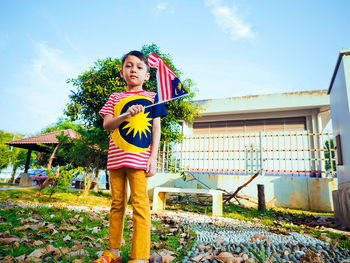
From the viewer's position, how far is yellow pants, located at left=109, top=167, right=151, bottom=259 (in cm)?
160

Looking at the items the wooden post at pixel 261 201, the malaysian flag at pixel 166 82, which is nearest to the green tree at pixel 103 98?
the wooden post at pixel 261 201

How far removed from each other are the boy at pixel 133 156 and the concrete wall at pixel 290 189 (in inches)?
241

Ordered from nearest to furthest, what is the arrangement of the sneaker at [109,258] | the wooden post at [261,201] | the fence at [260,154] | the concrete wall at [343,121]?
the sneaker at [109,258] → the concrete wall at [343,121] → the wooden post at [261,201] → the fence at [260,154]

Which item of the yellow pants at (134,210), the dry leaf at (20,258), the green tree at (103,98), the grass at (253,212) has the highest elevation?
the green tree at (103,98)

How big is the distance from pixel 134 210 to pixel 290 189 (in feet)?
22.7

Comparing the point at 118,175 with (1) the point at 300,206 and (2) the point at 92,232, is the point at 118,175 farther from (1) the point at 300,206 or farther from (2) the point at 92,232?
(1) the point at 300,206

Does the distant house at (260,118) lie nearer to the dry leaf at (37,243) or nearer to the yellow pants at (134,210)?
the dry leaf at (37,243)

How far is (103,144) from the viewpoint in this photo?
284 inches

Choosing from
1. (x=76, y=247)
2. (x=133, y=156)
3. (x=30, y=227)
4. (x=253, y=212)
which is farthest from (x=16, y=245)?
(x=253, y=212)

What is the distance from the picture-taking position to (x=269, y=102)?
10859 millimetres

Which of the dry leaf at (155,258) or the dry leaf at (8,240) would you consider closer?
the dry leaf at (155,258)

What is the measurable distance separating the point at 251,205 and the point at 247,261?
221 inches

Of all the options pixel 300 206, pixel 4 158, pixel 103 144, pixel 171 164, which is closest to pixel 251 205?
pixel 300 206

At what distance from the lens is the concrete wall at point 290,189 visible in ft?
22.3
